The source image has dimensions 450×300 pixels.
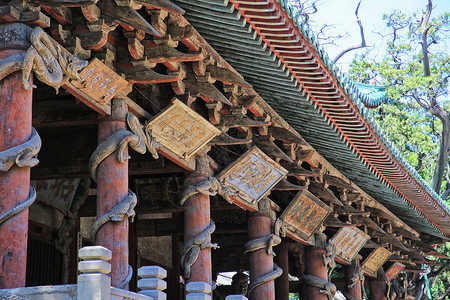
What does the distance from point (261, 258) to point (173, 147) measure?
2.77m

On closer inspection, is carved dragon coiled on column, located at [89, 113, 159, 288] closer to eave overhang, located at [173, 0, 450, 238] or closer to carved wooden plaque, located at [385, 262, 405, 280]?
eave overhang, located at [173, 0, 450, 238]

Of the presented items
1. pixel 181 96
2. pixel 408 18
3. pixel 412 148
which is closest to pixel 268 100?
pixel 181 96

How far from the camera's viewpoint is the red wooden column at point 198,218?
795 centimetres

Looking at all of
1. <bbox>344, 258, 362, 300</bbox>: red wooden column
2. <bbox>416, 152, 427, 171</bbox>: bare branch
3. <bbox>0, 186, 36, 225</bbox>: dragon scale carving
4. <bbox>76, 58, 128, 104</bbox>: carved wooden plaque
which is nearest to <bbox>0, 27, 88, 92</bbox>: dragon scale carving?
<bbox>76, 58, 128, 104</bbox>: carved wooden plaque

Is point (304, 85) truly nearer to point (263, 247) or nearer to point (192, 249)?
point (192, 249)

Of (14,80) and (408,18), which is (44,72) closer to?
(14,80)

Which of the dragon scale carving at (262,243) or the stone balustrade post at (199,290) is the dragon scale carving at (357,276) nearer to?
the dragon scale carving at (262,243)

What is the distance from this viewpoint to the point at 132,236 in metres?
11.5

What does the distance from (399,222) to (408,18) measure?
12.1m

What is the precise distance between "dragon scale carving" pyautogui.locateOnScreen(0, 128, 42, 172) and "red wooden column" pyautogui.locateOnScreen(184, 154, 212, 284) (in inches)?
123

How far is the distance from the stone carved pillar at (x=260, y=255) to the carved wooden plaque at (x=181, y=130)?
2196mm

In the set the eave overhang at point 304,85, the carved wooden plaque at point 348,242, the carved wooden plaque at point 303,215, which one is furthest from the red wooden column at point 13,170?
the carved wooden plaque at point 348,242

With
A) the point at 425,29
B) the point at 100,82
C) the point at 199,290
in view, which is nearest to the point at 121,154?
the point at 100,82

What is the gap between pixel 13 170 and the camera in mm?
5133
